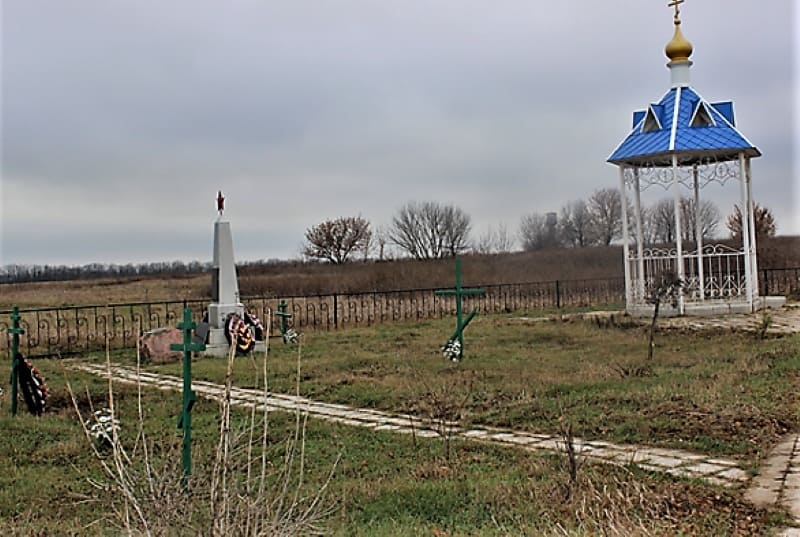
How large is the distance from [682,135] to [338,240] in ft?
79.0

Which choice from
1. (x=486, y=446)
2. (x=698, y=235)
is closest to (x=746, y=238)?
(x=698, y=235)

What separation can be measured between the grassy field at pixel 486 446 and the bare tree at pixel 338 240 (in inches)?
944

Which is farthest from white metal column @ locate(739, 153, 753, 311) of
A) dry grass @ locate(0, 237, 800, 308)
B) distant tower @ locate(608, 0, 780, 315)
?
dry grass @ locate(0, 237, 800, 308)

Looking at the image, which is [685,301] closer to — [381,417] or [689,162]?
[689,162]

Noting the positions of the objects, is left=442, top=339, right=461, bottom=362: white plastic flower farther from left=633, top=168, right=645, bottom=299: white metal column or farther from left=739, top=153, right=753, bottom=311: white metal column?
left=739, top=153, right=753, bottom=311: white metal column

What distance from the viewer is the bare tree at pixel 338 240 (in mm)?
36125

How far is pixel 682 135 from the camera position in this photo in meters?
13.6

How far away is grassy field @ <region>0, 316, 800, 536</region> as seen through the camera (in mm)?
4250

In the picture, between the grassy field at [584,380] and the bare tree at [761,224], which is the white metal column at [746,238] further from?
the bare tree at [761,224]

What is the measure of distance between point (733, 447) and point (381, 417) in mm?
3190

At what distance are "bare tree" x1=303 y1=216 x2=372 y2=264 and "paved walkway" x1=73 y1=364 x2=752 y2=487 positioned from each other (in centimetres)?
2665

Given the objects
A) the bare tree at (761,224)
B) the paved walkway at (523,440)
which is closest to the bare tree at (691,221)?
the bare tree at (761,224)

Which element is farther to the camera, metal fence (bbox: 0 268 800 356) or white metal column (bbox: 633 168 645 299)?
metal fence (bbox: 0 268 800 356)

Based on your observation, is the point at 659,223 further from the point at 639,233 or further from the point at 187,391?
the point at 187,391
